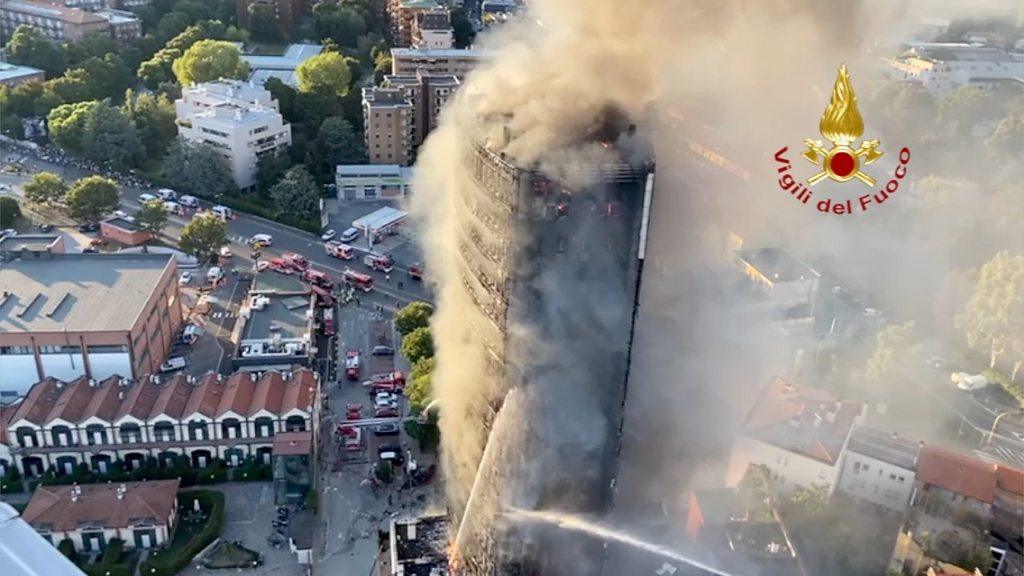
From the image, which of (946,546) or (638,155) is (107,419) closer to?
(638,155)

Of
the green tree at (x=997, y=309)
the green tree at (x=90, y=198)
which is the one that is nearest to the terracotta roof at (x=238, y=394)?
the green tree at (x=90, y=198)

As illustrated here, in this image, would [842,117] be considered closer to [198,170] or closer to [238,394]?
[238,394]

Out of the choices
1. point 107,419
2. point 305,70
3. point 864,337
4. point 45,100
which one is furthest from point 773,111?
point 45,100

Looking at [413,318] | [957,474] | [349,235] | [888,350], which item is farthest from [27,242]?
[957,474]

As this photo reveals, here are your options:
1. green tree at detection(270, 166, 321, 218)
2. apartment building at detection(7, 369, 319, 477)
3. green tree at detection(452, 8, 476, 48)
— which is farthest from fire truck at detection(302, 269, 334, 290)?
green tree at detection(452, 8, 476, 48)

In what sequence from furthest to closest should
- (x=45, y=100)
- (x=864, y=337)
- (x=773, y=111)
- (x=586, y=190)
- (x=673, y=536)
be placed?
(x=45, y=100), (x=864, y=337), (x=773, y=111), (x=673, y=536), (x=586, y=190)

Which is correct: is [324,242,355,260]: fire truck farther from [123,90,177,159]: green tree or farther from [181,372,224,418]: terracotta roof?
[123,90,177,159]: green tree
